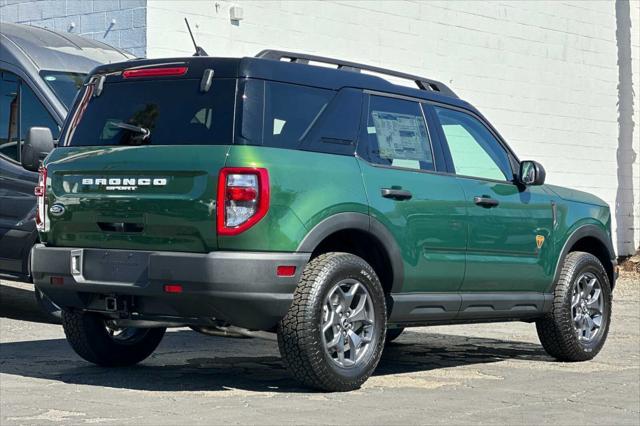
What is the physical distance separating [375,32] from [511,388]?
9.35 m

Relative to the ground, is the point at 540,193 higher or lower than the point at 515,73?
lower

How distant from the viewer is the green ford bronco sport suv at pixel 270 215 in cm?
717

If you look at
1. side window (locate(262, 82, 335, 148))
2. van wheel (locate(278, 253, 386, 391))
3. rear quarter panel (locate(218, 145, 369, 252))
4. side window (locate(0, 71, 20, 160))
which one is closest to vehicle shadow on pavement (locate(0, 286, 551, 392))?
van wheel (locate(278, 253, 386, 391))

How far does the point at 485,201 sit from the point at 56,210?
284 cm

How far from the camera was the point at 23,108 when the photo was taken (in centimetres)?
1140

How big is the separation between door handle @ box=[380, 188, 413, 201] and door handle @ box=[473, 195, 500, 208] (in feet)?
2.46

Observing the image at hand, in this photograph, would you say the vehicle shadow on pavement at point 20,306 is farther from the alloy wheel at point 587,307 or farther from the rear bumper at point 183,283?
the alloy wheel at point 587,307

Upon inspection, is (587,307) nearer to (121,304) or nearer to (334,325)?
(334,325)

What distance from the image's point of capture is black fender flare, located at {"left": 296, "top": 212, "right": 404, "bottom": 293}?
736 cm

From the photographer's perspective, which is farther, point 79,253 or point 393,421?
point 79,253

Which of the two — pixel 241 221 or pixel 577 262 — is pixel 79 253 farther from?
pixel 577 262

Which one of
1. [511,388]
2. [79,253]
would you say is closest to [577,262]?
[511,388]

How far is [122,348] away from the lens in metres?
8.62

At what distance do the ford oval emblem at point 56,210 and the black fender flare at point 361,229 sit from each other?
5.00 feet
